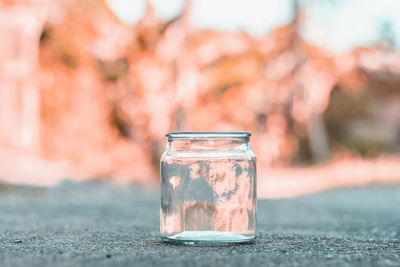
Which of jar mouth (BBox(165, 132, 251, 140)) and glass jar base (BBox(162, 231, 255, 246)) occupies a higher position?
jar mouth (BBox(165, 132, 251, 140))

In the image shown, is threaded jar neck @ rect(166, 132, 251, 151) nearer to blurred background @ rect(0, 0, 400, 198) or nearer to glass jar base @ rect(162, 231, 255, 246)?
glass jar base @ rect(162, 231, 255, 246)

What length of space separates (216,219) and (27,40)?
31.7 ft

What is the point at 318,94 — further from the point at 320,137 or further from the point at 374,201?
the point at 374,201

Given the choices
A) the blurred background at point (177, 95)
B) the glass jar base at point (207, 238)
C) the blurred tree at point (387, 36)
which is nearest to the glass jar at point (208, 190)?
the glass jar base at point (207, 238)

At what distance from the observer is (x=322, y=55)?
20.7 metres

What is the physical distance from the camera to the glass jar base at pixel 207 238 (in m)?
2.07

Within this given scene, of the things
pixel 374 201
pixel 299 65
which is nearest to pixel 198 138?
pixel 374 201

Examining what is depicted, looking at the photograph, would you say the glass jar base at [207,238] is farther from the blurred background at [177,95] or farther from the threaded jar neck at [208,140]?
the blurred background at [177,95]

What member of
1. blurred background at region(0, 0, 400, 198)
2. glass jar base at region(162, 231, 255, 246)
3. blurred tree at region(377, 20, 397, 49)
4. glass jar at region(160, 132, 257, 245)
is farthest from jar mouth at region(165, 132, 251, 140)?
blurred tree at region(377, 20, 397, 49)

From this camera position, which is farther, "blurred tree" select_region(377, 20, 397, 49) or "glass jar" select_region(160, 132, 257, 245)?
"blurred tree" select_region(377, 20, 397, 49)

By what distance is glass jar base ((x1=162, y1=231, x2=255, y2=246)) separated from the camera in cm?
207

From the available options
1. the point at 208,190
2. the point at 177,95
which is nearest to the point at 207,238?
the point at 208,190

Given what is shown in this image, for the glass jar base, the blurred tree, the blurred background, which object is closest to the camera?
the glass jar base

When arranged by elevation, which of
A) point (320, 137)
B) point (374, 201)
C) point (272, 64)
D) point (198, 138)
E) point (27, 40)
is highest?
point (272, 64)
